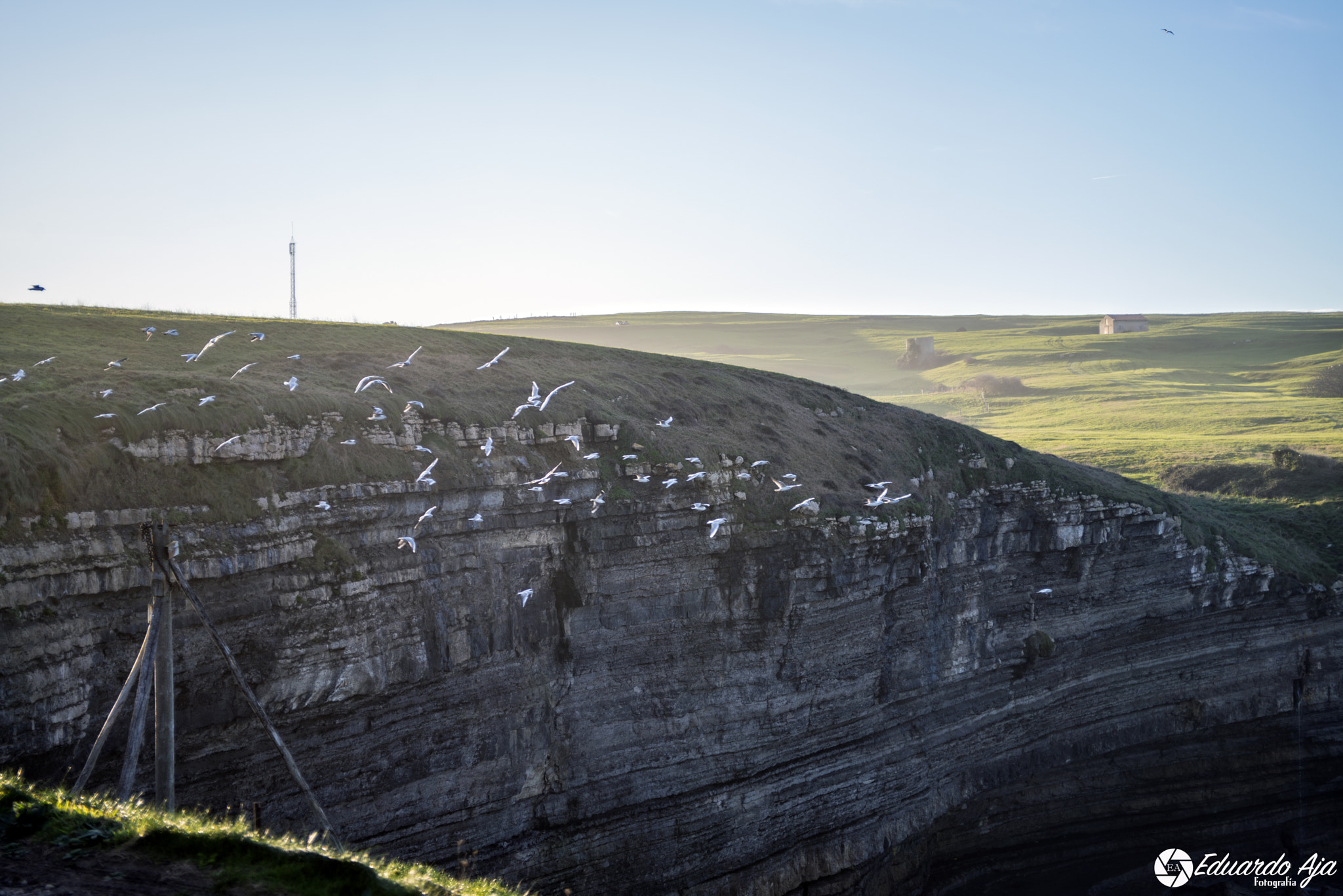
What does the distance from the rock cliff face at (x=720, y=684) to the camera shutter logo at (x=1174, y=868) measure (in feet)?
1.72

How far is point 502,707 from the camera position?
22375 millimetres

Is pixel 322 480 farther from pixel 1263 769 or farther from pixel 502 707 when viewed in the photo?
pixel 1263 769

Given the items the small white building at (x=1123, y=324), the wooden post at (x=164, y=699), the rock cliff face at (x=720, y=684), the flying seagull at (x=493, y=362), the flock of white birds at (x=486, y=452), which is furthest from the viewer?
the small white building at (x=1123, y=324)

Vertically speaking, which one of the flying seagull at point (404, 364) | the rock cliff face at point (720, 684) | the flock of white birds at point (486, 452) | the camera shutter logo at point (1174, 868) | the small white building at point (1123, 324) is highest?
the small white building at point (1123, 324)

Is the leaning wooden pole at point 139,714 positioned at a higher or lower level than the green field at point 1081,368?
lower

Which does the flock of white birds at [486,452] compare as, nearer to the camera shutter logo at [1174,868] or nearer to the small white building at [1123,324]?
the camera shutter logo at [1174,868]

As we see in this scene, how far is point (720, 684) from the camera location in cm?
2527

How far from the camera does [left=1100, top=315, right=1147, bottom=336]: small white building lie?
407 ft

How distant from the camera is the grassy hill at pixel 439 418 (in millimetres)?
18156

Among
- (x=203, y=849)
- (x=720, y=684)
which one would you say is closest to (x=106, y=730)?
(x=203, y=849)

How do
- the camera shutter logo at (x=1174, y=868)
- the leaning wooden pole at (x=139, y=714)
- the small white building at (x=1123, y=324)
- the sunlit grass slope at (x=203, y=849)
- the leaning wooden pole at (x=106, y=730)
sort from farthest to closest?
the small white building at (x=1123, y=324) → the camera shutter logo at (x=1174, y=868) → the leaning wooden pole at (x=139, y=714) → the leaning wooden pole at (x=106, y=730) → the sunlit grass slope at (x=203, y=849)

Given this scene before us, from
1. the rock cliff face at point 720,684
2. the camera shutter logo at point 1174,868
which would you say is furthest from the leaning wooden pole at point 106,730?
the camera shutter logo at point 1174,868

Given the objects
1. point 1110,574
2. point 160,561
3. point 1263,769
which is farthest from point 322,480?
point 1263,769

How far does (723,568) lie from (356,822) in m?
11.9
